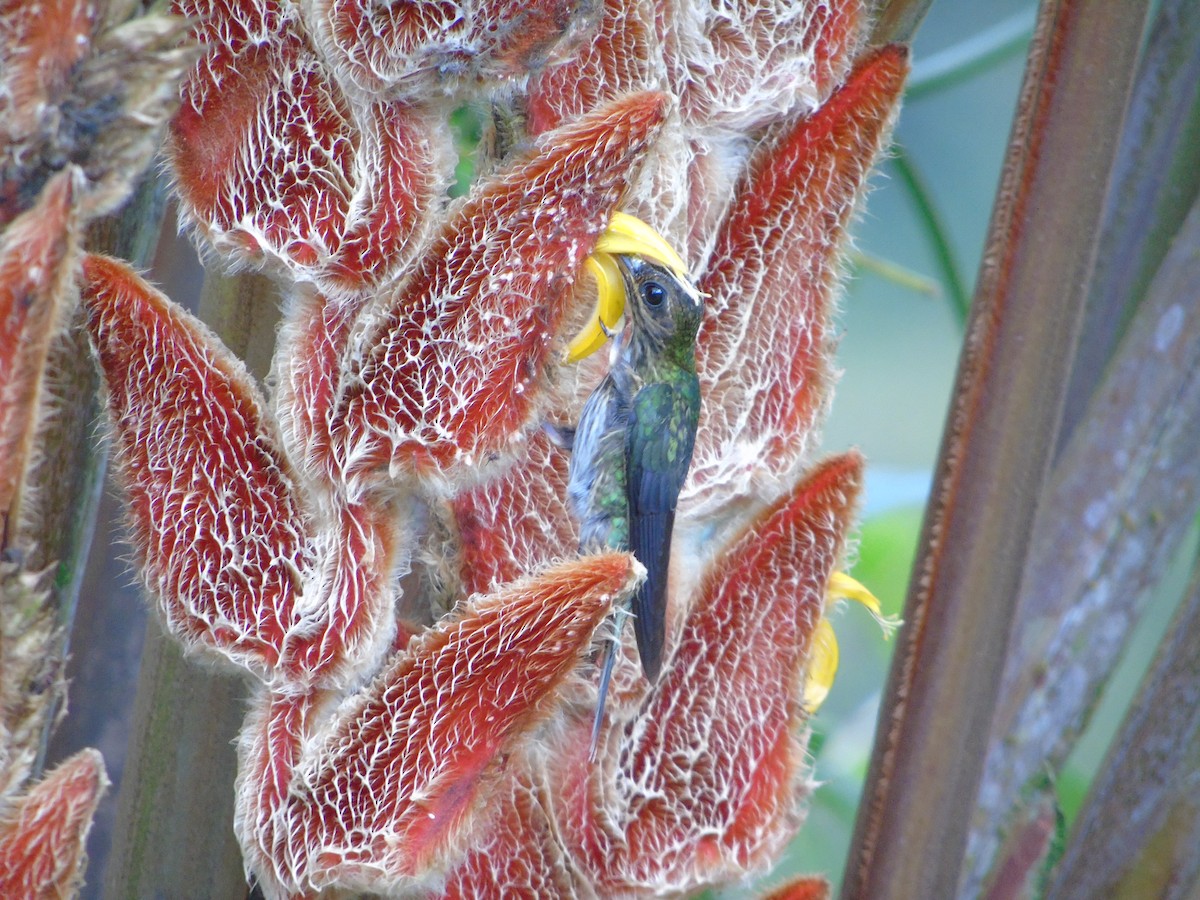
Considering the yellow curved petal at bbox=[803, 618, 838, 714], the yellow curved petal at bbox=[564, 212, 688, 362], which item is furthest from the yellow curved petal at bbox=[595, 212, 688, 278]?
the yellow curved petal at bbox=[803, 618, 838, 714]

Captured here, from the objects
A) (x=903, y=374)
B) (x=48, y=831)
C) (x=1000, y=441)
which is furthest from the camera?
(x=903, y=374)

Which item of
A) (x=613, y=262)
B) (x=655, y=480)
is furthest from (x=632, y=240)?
(x=655, y=480)

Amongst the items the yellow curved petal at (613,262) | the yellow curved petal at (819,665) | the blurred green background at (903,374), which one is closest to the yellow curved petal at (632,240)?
the yellow curved petal at (613,262)

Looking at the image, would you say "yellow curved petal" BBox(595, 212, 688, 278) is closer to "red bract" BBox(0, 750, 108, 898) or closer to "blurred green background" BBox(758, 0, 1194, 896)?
"red bract" BBox(0, 750, 108, 898)

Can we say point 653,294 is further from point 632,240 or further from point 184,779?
point 184,779

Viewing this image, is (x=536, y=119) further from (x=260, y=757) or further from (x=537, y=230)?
(x=260, y=757)

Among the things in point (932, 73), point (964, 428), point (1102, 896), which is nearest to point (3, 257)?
point (964, 428)
